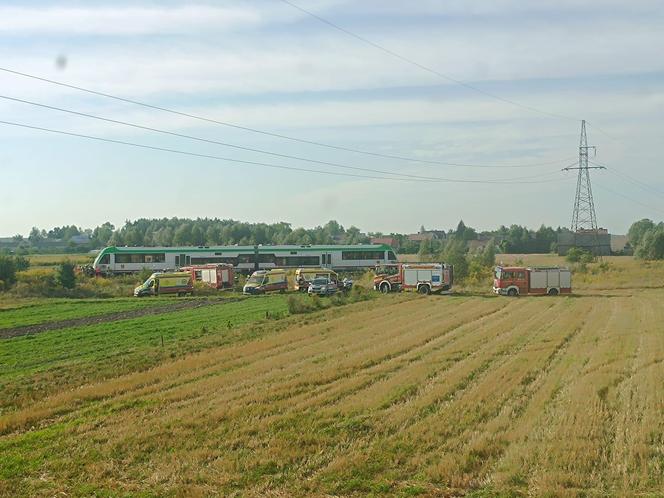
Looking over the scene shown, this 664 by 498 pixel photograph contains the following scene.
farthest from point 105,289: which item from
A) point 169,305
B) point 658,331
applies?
point 658,331

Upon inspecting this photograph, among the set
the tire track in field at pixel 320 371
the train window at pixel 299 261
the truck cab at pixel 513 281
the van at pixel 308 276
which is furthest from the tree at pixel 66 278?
the tire track in field at pixel 320 371

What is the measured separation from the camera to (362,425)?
12.6m

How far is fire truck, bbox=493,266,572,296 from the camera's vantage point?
48.4 metres

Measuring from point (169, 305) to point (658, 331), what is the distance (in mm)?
28980

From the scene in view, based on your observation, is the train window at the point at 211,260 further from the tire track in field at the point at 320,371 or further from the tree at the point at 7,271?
the tire track in field at the point at 320,371

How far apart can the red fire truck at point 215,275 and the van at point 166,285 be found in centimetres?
306

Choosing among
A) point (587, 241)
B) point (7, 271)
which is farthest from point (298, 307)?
point (587, 241)

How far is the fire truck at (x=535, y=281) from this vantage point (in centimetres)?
4838

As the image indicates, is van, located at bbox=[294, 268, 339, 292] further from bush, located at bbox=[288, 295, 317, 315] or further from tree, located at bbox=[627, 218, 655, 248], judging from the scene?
tree, located at bbox=[627, 218, 655, 248]

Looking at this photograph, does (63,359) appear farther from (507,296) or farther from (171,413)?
(507,296)

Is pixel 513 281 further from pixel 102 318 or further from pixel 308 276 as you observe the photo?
pixel 102 318

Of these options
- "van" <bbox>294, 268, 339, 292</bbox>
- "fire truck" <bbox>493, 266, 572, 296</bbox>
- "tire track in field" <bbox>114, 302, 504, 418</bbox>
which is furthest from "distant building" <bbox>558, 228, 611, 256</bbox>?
A: "tire track in field" <bbox>114, 302, 504, 418</bbox>

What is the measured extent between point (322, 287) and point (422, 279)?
22.7 feet

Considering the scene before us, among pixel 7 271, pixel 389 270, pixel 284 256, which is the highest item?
pixel 284 256
